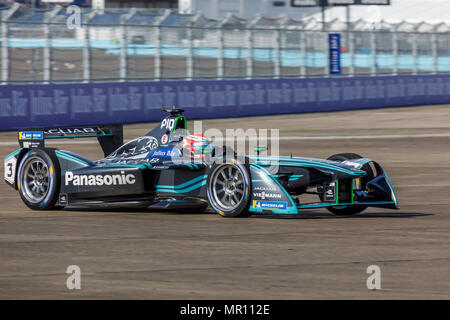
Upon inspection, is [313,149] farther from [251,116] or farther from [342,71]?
[342,71]

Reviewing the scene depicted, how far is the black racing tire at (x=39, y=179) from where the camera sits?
1116 centimetres

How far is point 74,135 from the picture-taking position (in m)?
11.9

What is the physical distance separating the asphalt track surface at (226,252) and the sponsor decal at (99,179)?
36 cm

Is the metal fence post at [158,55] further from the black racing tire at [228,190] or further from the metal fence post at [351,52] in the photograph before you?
the black racing tire at [228,190]

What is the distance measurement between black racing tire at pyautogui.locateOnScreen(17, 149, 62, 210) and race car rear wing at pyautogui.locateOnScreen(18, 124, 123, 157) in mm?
256

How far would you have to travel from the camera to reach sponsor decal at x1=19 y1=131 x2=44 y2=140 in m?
11.7

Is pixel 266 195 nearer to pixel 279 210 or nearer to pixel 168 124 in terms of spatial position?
pixel 279 210

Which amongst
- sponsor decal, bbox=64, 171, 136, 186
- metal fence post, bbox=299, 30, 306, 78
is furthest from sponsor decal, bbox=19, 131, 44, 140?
metal fence post, bbox=299, 30, 306, 78

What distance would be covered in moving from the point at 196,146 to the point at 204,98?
18.6m

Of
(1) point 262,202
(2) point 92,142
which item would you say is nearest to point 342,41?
(2) point 92,142

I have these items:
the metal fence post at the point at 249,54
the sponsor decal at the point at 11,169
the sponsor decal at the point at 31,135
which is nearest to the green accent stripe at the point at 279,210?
the sponsor decal at the point at 31,135

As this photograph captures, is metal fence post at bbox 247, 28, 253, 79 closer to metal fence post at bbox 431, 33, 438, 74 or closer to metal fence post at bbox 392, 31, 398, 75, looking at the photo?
metal fence post at bbox 392, 31, 398, 75

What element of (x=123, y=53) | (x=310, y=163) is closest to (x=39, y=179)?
(x=310, y=163)

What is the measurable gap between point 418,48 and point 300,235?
30171 millimetres
